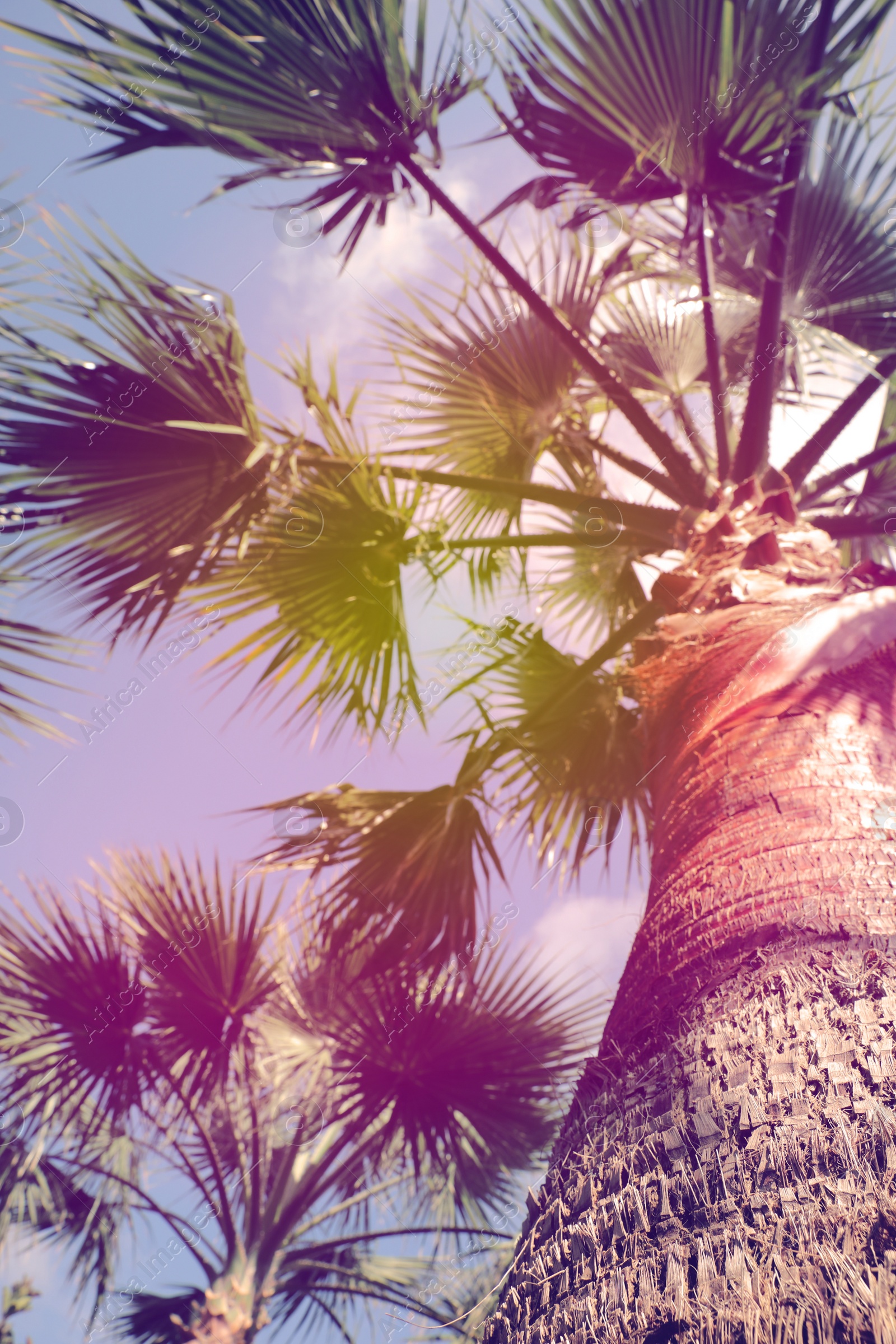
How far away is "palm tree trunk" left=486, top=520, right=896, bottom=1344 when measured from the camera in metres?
0.82

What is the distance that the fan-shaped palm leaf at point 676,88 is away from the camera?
8.52 ft

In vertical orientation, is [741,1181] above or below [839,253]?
below

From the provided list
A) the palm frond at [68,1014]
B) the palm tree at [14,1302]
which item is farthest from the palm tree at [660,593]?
the palm tree at [14,1302]

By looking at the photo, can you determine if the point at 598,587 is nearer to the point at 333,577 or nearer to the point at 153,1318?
the point at 333,577

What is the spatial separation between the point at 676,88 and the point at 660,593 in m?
1.75

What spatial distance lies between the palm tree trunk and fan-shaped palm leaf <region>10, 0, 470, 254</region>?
233 cm

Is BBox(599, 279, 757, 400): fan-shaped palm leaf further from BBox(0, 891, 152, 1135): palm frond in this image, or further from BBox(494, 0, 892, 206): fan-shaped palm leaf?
BBox(0, 891, 152, 1135): palm frond

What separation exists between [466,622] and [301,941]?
217cm

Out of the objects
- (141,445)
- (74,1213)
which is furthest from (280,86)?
(74,1213)

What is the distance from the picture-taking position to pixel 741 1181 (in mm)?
914

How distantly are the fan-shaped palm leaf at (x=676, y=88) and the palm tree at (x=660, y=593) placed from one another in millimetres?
11

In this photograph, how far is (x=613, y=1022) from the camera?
56.9 inches

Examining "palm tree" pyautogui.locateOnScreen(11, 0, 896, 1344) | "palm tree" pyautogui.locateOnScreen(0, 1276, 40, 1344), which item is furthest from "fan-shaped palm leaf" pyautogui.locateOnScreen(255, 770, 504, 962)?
"palm tree" pyautogui.locateOnScreen(0, 1276, 40, 1344)

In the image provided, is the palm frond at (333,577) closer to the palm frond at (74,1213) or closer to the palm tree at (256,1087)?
the palm tree at (256,1087)
